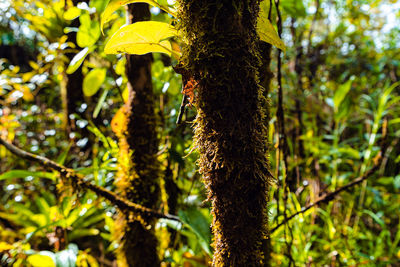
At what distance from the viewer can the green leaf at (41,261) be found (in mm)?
867

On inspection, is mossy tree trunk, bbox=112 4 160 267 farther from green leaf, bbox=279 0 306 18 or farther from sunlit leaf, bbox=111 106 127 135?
green leaf, bbox=279 0 306 18

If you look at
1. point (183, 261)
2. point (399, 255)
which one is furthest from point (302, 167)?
point (183, 261)

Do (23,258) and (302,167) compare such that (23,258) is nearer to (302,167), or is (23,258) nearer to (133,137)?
(133,137)

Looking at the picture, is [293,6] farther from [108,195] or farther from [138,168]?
[108,195]

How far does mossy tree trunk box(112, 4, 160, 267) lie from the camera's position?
0.80 metres

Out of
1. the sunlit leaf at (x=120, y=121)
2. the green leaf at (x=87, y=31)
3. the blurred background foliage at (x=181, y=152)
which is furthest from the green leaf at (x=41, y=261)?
the green leaf at (x=87, y=31)

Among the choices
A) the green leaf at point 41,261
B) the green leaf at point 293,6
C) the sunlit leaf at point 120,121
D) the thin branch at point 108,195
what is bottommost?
the green leaf at point 41,261

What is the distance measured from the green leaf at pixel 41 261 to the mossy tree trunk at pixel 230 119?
28.8 inches

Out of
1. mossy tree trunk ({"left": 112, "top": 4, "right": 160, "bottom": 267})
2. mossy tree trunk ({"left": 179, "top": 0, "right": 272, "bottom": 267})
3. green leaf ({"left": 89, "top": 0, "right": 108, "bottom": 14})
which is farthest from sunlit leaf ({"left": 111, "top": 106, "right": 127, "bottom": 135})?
mossy tree trunk ({"left": 179, "top": 0, "right": 272, "bottom": 267})

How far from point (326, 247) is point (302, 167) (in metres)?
0.44

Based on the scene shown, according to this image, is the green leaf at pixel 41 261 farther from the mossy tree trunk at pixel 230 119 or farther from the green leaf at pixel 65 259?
the mossy tree trunk at pixel 230 119

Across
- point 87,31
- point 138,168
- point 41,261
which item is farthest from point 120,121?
point 41,261

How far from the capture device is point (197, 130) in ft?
1.39

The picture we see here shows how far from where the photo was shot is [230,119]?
0.38 meters
